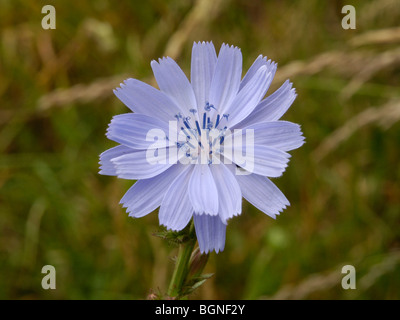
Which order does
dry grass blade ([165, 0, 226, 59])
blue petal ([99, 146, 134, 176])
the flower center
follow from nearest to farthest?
1. blue petal ([99, 146, 134, 176])
2. the flower center
3. dry grass blade ([165, 0, 226, 59])

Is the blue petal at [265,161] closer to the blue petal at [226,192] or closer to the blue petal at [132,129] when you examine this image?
the blue petal at [226,192]

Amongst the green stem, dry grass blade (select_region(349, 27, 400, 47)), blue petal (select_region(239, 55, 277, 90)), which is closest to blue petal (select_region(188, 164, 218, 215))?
the green stem

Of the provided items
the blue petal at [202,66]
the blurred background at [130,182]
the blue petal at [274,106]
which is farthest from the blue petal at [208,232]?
the blurred background at [130,182]

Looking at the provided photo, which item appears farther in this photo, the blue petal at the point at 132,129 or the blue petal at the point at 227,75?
the blue petal at the point at 227,75

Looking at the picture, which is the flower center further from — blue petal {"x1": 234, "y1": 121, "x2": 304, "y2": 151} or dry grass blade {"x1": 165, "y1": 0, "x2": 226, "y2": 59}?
dry grass blade {"x1": 165, "y1": 0, "x2": 226, "y2": 59}

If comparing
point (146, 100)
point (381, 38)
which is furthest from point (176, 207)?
point (381, 38)

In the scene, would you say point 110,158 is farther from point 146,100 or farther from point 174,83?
point 174,83

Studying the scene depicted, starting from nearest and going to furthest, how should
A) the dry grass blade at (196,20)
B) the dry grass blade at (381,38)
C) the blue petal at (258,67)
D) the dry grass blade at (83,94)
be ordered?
the blue petal at (258,67) < the dry grass blade at (381,38) < the dry grass blade at (196,20) < the dry grass blade at (83,94)
